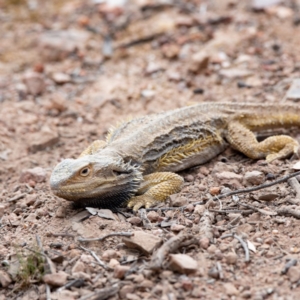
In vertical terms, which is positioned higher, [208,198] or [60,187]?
[60,187]

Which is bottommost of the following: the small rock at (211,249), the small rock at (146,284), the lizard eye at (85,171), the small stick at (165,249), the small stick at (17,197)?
the small rock at (211,249)

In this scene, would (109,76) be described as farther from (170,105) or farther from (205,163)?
(205,163)

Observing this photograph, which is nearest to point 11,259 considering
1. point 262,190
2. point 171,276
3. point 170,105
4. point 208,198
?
point 171,276

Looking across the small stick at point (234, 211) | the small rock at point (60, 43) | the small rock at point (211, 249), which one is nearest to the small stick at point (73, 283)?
the small rock at point (211, 249)

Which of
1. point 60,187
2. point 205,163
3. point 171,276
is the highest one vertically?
point 60,187

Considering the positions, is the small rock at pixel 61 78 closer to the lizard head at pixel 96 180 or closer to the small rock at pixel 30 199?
the small rock at pixel 30 199
